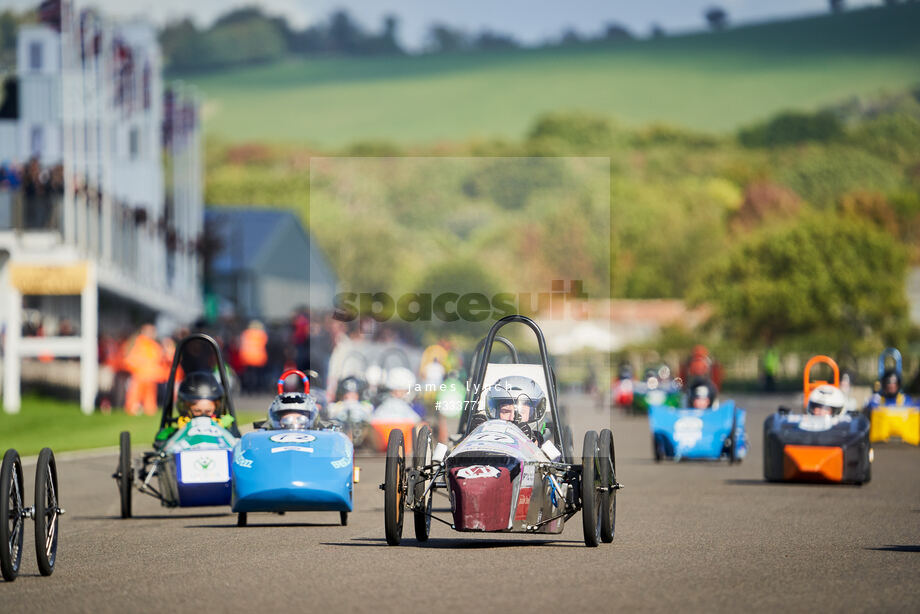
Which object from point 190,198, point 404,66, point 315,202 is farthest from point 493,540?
point 404,66

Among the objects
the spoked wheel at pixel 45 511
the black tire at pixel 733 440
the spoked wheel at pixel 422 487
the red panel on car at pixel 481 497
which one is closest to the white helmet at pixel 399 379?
the black tire at pixel 733 440

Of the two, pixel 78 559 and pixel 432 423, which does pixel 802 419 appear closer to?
pixel 432 423

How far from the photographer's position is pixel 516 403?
46.2 feet

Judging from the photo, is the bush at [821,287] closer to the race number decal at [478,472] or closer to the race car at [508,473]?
the race car at [508,473]

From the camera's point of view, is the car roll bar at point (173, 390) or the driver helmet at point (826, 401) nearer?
the car roll bar at point (173, 390)

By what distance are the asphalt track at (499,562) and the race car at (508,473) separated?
9.9 inches

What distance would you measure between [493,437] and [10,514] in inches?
158

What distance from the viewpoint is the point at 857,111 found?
16800 centimetres

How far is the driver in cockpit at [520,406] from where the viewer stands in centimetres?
1407

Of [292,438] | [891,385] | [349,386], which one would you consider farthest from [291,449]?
[891,385]

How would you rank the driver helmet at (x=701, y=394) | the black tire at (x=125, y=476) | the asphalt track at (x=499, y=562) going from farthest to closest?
the driver helmet at (x=701, y=394) → the black tire at (x=125, y=476) → the asphalt track at (x=499, y=562)

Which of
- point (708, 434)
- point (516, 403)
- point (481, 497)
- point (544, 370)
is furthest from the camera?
point (708, 434)

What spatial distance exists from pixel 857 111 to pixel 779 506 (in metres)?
156

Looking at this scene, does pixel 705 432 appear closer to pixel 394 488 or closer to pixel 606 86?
pixel 394 488
